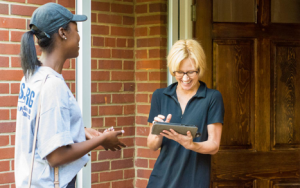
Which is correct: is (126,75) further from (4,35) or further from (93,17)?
(4,35)

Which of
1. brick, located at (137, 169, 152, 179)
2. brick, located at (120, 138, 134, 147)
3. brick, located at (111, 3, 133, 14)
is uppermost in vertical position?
brick, located at (111, 3, 133, 14)

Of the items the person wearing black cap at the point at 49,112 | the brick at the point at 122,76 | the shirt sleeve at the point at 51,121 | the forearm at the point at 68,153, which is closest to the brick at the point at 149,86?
the brick at the point at 122,76

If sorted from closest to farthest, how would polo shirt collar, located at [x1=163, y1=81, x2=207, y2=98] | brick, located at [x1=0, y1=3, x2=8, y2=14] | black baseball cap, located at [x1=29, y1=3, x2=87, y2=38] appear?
black baseball cap, located at [x1=29, y1=3, x2=87, y2=38] → polo shirt collar, located at [x1=163, y1=81, x2=207, y2=98] → brick, located at [x1=0, y1=3, x2=8, y2=14]

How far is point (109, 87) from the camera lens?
3246 mm

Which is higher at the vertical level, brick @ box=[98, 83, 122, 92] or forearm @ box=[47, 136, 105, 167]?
brick @ box=[98, 83, 122, 92]

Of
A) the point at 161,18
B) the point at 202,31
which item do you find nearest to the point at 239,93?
the point at 202,31

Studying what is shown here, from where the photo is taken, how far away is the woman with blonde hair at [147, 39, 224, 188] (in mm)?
2240

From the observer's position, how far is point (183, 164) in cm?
225

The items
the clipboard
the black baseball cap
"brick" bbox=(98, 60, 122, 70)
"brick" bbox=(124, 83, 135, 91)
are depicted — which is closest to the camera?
the black baseball cap

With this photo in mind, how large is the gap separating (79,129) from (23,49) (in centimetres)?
48

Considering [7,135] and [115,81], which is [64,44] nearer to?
[7,135]

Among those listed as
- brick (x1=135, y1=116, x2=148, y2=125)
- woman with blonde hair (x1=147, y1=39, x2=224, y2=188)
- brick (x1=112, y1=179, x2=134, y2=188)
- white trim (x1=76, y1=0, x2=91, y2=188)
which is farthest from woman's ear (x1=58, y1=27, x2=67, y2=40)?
brick (x1=112, y1=179, x2=134, y2=188)

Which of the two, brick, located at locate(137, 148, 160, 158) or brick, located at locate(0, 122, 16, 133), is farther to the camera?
brick, located at locate(137, 148, 160, 158)

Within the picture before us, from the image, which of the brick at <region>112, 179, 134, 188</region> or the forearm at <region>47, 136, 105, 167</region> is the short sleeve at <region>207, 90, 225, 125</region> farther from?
the brick at <region>112, 179, 134, 188</region>
